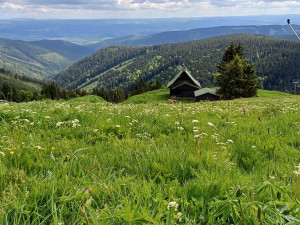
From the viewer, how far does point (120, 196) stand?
2.98 meters

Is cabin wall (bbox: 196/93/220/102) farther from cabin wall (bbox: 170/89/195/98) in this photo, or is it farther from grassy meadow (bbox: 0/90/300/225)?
grassy meadow (bbox: 0/90/300/225)

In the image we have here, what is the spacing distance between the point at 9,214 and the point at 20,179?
824 millimetres

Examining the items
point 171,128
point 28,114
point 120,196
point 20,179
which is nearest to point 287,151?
point 171,128

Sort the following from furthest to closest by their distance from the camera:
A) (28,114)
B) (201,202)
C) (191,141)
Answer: (28,114) → (191,141) → (201,202)

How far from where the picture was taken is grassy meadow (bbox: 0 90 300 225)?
2.41 metres

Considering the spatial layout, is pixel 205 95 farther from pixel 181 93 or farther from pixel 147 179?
pixel 147 179

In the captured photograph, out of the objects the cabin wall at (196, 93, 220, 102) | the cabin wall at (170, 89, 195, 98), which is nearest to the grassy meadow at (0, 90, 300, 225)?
the cabin wall at (196, 93, 220, 102)

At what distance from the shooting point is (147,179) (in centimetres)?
384

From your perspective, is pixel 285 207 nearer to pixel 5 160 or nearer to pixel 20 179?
pixel 20 179

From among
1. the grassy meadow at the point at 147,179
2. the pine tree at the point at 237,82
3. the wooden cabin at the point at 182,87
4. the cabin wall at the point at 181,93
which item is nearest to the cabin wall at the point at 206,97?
the pine tree at the point at 237,82

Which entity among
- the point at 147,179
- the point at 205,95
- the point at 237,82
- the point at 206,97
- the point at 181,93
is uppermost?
the point at 147,179

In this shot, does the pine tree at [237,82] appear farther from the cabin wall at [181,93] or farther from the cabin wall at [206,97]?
the cabin wall at [181,93]

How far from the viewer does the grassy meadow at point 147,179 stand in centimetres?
241

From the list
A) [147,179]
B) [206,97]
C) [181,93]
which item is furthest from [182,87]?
[147,179]
